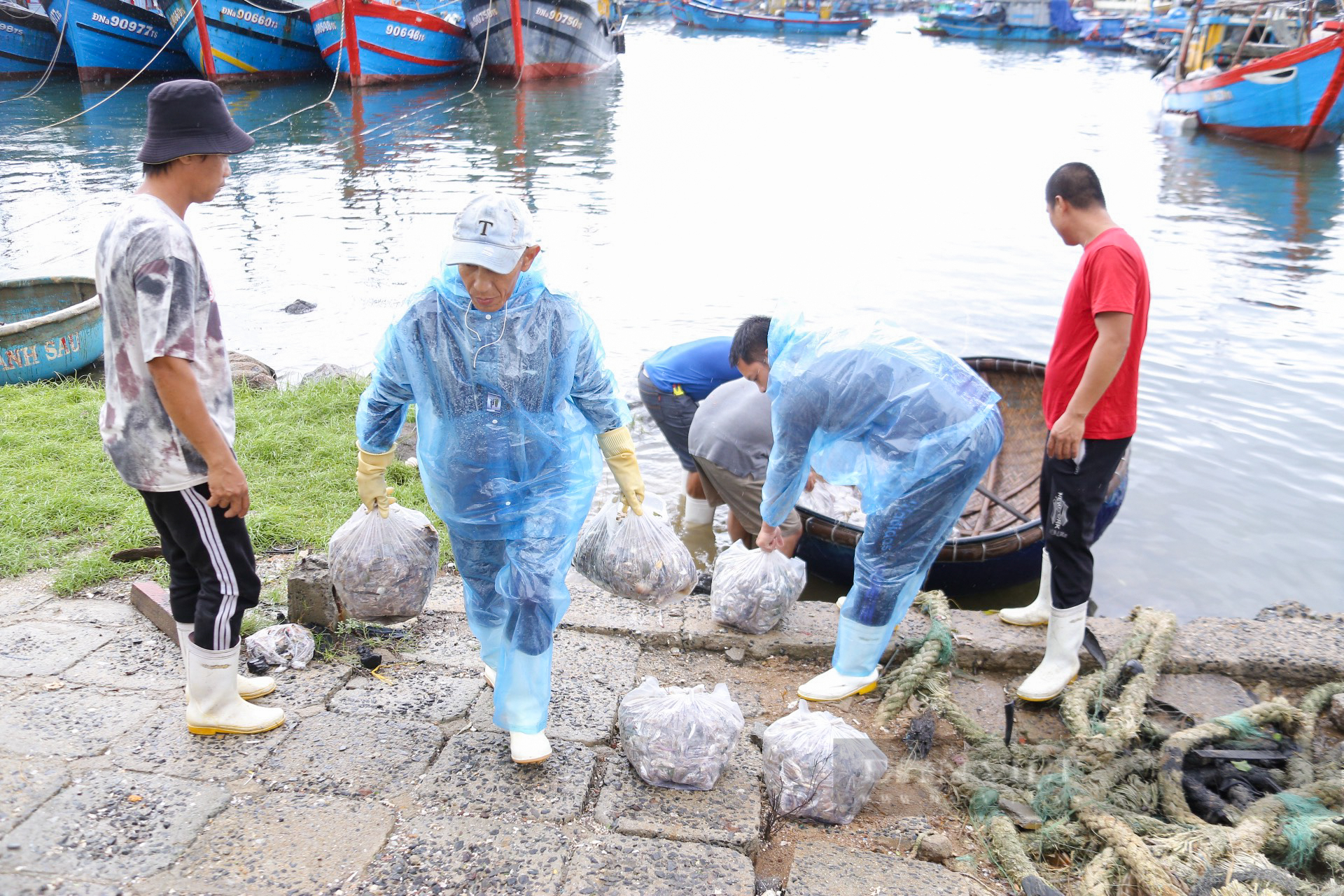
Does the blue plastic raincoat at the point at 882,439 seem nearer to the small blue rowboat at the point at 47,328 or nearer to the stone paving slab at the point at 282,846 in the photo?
the stone paving slab at the point at 282,846

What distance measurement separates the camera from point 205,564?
2.71 metres

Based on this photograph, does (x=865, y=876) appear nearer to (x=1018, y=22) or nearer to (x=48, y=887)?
(x=48, y=887)

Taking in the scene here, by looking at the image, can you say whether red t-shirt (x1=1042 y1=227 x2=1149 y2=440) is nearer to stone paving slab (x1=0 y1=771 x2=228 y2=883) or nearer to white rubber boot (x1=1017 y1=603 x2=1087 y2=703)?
white rubber boot (x1=1017 y1=603 x2=1087 y2=703)

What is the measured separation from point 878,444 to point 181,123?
239cm

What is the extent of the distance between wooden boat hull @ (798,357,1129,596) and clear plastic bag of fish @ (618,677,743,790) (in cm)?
183

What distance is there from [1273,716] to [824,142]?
1924 cm

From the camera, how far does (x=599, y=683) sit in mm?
3461

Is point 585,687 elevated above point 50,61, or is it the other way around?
point 50,61

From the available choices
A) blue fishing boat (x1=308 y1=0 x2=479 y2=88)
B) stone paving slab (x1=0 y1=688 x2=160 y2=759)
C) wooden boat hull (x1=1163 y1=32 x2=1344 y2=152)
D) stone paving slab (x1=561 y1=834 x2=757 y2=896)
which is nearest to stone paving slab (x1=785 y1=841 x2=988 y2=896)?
stone paving slab (x1=561 y1=834 x2=757 y2=896)

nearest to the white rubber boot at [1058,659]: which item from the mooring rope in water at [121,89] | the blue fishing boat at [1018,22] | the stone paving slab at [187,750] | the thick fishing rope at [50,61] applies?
the stone paving slab at [187,750]

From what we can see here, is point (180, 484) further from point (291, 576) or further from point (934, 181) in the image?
point (934, 181)

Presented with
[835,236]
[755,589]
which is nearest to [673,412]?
[755,589]

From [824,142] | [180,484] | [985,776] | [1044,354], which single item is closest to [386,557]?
[180,484]

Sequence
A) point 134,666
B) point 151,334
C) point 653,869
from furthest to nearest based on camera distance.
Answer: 1. point 134,666
2. point 653,869
3. point 151,334
